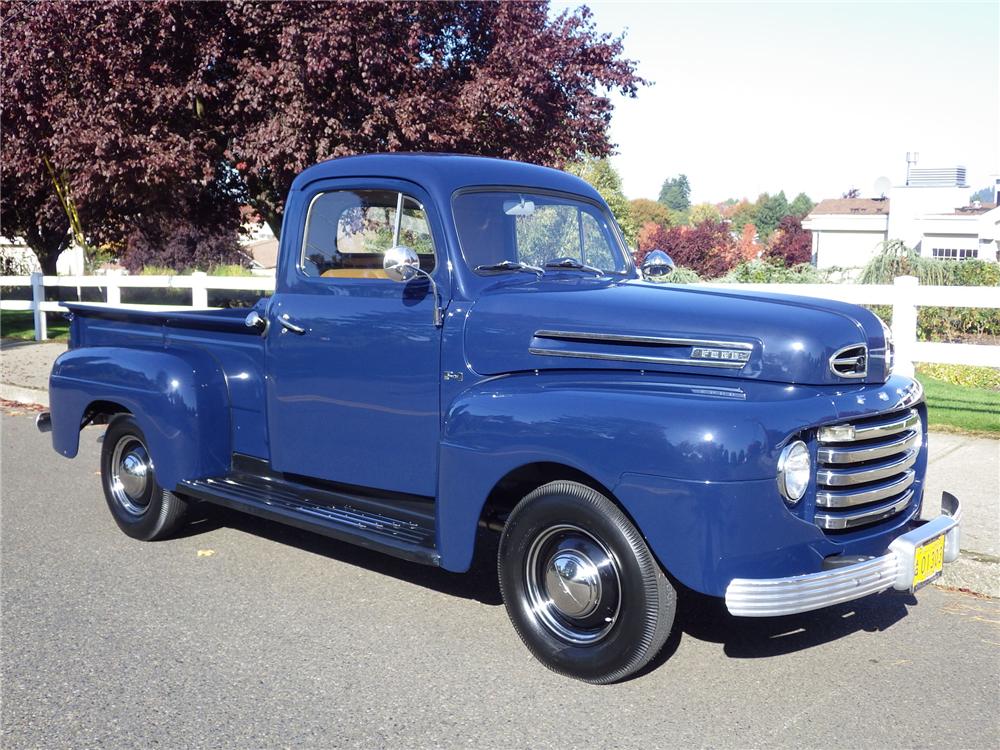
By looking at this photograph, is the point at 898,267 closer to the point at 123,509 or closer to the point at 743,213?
the point at 123,509

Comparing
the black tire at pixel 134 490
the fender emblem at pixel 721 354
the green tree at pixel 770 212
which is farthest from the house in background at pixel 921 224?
the green tree at pixel 770 212

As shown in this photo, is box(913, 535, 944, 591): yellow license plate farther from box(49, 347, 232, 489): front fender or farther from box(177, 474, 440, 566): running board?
box(49, 347, 232, 489): front fender

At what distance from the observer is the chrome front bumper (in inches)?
135

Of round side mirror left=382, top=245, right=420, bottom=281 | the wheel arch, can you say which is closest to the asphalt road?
the wheel arch

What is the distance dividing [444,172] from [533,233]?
0.54 metres

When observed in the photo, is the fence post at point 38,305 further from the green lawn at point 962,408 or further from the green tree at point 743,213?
the green tree at point 743,213

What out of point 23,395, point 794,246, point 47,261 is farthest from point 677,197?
point 23,395

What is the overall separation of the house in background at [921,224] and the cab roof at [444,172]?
45293 mm

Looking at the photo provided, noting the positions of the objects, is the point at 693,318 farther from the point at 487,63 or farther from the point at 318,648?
the point at 487,63

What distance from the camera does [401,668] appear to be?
13.1ft

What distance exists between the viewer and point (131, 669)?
13.0 ft

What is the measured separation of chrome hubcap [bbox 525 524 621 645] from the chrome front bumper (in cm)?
53

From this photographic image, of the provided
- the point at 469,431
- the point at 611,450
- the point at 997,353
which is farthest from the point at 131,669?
the point at 997,353

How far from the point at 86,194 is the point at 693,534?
42.1 ft
